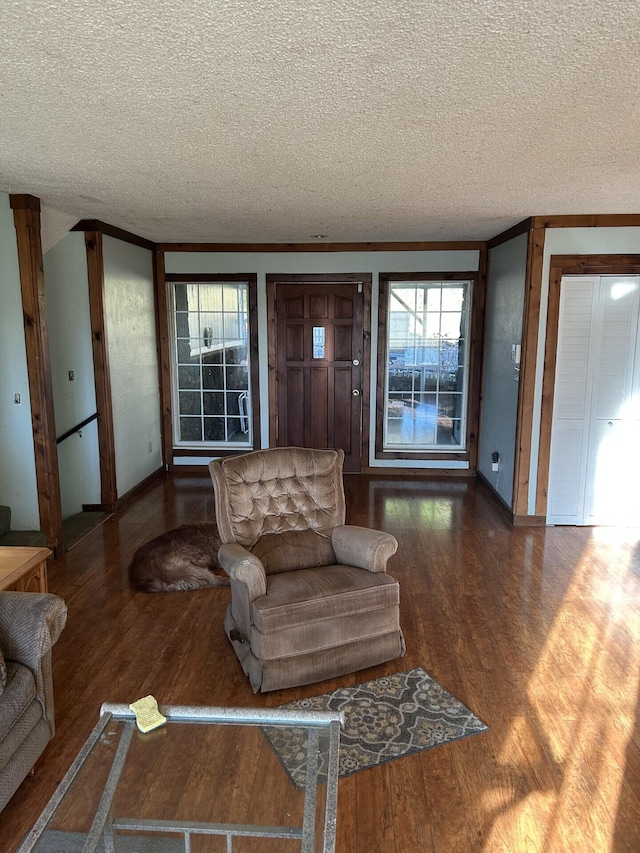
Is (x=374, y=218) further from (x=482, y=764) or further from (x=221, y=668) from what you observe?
(x=482, y=764)

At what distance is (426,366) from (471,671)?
4.03 metres

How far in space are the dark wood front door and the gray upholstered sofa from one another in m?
4.54

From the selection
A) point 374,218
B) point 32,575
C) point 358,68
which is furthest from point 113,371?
point 358,68

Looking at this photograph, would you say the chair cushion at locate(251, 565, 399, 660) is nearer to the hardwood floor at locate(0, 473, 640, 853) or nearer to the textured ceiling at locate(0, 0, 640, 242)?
the hardwood floor at locate(0, 473, 640, 853)

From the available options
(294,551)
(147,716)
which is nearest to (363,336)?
(294,551)

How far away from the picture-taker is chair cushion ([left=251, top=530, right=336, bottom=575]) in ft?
10.1

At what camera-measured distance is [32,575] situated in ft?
8.22

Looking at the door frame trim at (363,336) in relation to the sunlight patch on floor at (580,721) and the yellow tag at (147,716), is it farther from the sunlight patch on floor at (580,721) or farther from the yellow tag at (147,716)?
the yellow tag at (147,716)

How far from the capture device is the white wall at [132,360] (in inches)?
207

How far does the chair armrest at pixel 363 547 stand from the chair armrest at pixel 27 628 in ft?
4.78

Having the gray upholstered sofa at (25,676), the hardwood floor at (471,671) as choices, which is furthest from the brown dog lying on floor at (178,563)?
the gray upholstered sofa at (25,676)

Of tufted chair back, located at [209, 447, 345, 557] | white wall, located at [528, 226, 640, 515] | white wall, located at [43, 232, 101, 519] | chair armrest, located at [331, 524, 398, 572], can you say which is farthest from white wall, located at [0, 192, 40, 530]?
white wall, located at [528, 226, 640, 515]

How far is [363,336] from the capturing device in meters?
6.40

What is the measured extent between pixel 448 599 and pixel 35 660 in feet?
7.79
